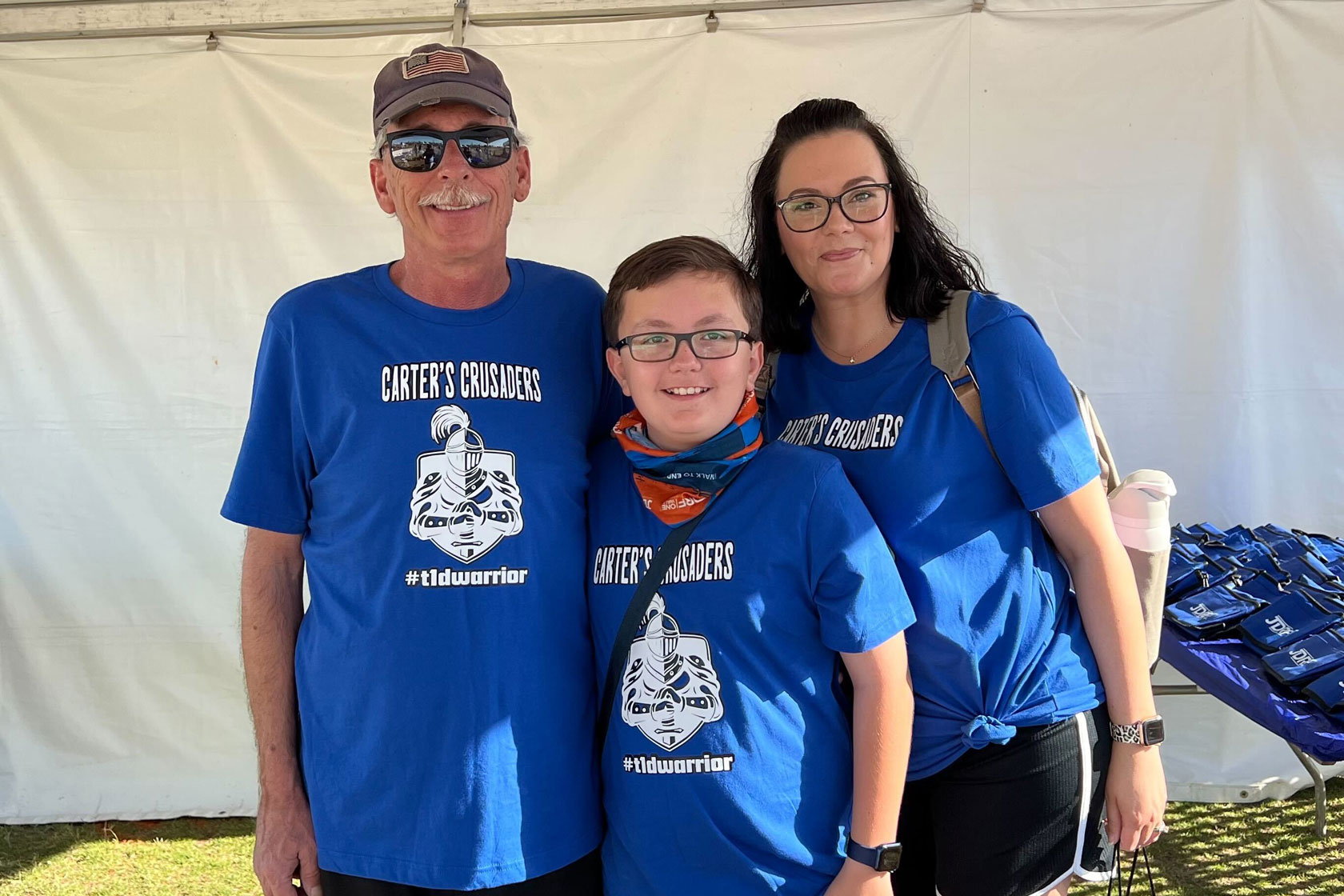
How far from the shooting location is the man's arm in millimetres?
1713

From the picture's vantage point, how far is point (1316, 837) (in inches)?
146

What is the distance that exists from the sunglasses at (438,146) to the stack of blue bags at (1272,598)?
7.87 ft

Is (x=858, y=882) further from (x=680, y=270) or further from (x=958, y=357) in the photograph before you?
(x=680, y=270)

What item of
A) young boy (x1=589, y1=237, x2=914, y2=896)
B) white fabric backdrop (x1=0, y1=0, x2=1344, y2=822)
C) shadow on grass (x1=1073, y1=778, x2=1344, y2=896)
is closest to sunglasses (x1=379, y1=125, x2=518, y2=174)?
young boy (x1=589, y1=237, x2=914, y2=896)

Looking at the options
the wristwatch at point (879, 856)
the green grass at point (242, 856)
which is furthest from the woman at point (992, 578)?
the green grass at point (242, 856)

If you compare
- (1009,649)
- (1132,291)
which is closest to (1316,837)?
(1132,291)

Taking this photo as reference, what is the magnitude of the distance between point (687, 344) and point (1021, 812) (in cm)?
92

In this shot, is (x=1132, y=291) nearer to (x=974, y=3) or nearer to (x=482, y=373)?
(x=974, y=3)

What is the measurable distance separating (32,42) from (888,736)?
3.99 metres

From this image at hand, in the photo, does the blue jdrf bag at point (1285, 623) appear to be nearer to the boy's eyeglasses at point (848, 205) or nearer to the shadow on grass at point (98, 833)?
the boy's eyeglasses at point (848, 205)

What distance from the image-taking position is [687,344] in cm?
160

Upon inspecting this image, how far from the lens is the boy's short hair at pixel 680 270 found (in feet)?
5.42

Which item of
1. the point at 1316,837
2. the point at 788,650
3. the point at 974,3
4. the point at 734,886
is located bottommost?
the point at 1316,837

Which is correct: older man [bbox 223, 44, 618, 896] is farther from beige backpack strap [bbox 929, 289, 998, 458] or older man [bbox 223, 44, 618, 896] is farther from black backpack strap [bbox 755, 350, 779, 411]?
beige backpack strap [bbox 929, 289, 998, 458]
